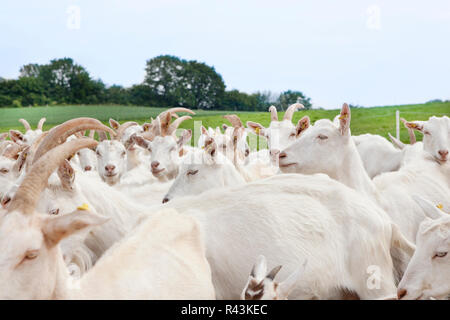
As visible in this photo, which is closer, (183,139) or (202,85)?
Answer: (183,139)

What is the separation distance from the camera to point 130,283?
2.49 meters

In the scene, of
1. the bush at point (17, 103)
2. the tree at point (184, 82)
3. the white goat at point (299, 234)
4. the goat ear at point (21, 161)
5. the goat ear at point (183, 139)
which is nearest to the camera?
the white goat at point (299, 234)

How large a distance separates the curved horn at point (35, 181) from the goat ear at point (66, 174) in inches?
35.1

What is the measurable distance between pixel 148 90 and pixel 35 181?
6395 mm

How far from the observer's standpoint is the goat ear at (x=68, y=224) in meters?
2.13

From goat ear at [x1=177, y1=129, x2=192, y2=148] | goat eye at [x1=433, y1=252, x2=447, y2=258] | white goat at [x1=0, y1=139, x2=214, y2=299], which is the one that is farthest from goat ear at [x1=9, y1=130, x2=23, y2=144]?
goat eye at [x1=433, y1=252, x2=447, y2=258]

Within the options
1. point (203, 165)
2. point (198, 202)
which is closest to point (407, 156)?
point (203, 165)

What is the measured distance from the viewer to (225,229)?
3.44 meters

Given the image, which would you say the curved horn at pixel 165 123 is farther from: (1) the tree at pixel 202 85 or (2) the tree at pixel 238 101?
(2) the tree at pixel 238 101

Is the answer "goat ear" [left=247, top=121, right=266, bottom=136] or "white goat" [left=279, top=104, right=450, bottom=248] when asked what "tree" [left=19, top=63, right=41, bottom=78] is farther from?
"white goat" [left=279, top=104, right=450, bottom=248]

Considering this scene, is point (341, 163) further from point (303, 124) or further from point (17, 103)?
point (17, 103)

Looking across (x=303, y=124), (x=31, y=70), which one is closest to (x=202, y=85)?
(x=303, y=124)

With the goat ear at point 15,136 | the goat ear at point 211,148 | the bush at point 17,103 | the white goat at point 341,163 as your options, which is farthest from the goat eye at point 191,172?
the bush at point 17,103
